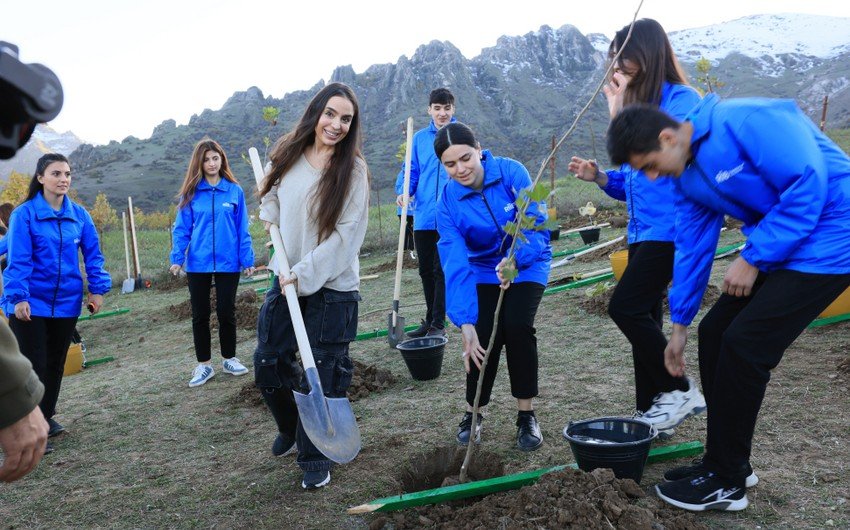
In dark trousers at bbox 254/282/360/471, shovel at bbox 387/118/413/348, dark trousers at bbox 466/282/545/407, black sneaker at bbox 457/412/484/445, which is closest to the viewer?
dark trousers at bbox 254/282/360/471

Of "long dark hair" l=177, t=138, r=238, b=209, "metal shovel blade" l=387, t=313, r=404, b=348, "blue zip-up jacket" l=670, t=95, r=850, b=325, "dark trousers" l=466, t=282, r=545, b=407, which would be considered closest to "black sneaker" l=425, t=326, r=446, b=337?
"metal shovel blade" l=387, t=313, r=404, b=348

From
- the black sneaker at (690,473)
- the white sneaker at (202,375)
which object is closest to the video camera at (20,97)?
the black sneaker at (690,473)

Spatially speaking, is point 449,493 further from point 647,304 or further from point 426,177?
point 426,177

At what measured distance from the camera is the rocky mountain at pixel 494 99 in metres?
63.5

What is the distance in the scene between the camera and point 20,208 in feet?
13.7

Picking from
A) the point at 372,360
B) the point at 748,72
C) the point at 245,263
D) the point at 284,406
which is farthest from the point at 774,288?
the point at 748,72

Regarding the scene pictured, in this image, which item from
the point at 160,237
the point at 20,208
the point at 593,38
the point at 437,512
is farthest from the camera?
the point at 593,38

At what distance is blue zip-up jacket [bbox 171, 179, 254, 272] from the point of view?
523 centimetres

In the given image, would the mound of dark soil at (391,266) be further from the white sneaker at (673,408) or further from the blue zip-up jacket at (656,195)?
the white sneaker at (673,408)

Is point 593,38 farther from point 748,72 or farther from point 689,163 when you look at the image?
point 689,163

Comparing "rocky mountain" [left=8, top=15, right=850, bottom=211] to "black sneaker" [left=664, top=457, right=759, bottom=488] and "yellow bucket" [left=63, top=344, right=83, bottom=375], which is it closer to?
"yellow bucket" [left=63, top=344, right=83, bottom=375]

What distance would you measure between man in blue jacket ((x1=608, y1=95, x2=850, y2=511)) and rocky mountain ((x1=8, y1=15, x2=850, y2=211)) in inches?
1685

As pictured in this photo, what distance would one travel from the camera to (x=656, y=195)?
306 centimetres

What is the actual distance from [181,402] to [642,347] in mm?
3490
